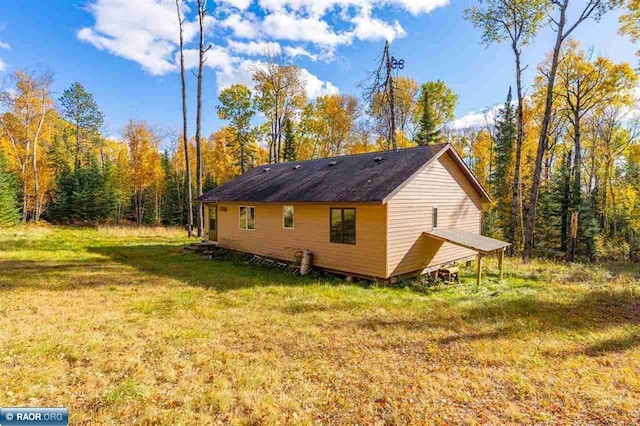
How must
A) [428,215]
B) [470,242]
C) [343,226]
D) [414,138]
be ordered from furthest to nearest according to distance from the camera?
[414,138]
[428,215]
[343,226]
[470,242]

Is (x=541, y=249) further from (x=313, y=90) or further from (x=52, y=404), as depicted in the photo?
(x=52, y=404)

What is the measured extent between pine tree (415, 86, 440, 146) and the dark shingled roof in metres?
11.8

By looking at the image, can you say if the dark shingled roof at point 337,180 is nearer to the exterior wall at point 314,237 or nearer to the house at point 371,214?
the house at point 371,214

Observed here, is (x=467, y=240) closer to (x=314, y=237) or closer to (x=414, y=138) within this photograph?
(x=314, y=237)

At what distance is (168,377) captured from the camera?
14.9 feet

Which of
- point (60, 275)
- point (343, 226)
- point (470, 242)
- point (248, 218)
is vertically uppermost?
point (248, 218)

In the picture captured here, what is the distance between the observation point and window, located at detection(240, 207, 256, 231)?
582 inches

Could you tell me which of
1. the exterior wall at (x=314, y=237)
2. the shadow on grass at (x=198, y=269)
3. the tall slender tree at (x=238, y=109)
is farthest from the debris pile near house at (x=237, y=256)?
the tall slender tree at (x=238, y=109)

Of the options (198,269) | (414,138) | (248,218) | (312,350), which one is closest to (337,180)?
(248,218)

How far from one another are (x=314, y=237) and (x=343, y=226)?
144cm

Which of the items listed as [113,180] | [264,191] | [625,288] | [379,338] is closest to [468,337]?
[379,338]

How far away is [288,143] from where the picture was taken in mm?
28766

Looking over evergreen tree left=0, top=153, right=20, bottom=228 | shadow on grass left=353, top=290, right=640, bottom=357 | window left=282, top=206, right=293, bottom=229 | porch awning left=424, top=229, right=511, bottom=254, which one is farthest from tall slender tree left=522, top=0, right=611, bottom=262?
evergreen tree left=0, top=153, right=20, bottom=228

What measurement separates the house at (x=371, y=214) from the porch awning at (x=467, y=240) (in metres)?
0.05
